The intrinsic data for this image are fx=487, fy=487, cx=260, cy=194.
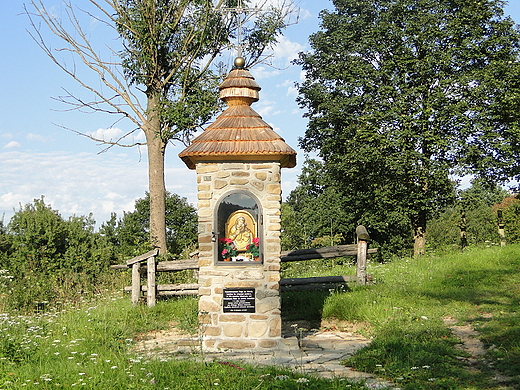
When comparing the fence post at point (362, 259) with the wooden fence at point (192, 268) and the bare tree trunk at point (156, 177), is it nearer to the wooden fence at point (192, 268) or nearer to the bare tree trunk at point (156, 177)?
the wooden fence at point (192, 268)

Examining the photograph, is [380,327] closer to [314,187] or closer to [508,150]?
[508,150]

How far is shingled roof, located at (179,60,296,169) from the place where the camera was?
748cm

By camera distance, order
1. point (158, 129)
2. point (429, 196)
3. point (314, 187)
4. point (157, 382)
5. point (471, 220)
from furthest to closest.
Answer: point (471, 220) → point (314, 187) → point (429, 196) → point (158, 129) → point (157, 382)

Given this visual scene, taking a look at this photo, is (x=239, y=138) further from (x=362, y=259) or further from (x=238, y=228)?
(x=362, y=259)

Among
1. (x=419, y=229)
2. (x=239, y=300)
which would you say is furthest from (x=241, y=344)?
(x=419, y=229)

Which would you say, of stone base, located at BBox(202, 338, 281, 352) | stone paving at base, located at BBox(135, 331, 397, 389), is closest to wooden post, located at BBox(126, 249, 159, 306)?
stone paving at base, located at BBox(135, 331, 397, 389)

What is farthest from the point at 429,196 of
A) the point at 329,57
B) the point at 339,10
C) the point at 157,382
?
the point at 157,382

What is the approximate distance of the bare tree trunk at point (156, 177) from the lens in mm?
14422

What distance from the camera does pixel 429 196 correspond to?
19.2 m

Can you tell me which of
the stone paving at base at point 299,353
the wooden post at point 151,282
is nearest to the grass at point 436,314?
the stone paving at base at point 299,353

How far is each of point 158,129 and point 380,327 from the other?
9359 mm

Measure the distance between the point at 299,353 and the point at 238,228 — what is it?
2.10 meters

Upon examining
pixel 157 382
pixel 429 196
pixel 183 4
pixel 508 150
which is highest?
pixel 183 4

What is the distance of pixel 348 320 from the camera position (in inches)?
355
